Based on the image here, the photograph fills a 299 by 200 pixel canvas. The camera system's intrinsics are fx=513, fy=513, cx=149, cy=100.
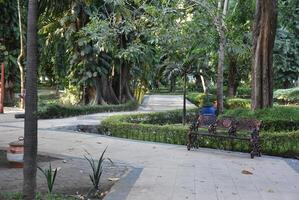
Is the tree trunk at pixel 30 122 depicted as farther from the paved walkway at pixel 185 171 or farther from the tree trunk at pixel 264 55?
the tree trunk at pixel 264 55

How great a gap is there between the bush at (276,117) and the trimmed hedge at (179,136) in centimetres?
111

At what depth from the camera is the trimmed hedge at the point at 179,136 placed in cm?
1105

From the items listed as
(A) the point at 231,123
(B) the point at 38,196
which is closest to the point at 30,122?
(B) the point at 38,196

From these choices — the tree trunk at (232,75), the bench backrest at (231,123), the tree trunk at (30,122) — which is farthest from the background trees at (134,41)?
the bench backrest at (231,123)

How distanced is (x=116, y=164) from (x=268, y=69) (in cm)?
667

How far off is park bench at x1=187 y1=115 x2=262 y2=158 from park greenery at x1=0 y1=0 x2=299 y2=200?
367 millimetres

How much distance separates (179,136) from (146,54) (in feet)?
58.2

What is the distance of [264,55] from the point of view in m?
14.5

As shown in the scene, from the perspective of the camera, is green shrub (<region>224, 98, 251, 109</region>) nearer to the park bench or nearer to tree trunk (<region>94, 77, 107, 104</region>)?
tree trunk (<region>94, 77, 107, 104</region>)

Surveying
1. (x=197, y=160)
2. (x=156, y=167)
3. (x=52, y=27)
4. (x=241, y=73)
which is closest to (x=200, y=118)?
(x=197, y=160)

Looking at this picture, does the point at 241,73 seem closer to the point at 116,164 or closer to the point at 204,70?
the point at 204,70

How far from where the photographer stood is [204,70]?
24328 millimetres

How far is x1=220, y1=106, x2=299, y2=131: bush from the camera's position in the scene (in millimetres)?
13016

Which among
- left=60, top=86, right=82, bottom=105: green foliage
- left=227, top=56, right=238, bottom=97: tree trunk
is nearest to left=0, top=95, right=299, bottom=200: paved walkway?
left=60, top=86, right=82, bottom=105: green foliage
